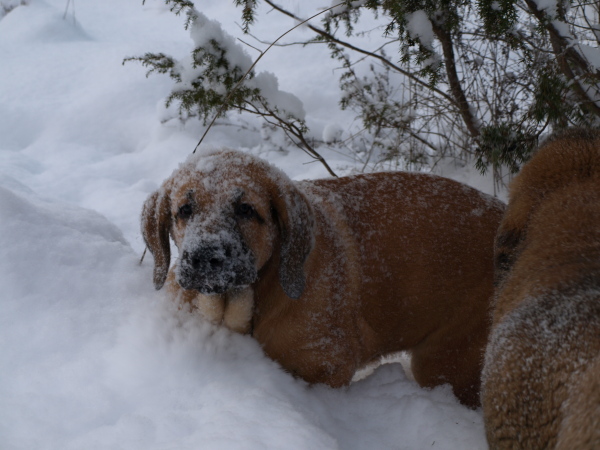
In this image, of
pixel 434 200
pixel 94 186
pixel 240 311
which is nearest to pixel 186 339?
pixel 240 311

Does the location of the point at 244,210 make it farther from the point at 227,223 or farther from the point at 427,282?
the point at 427,282

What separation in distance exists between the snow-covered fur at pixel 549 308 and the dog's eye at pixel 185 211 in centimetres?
148

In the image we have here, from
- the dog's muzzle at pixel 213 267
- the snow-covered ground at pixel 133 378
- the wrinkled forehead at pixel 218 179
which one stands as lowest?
the snow-covered ground at pixel 133 378

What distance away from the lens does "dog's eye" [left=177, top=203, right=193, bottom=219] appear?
2735 mm

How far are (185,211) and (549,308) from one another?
1.65 meters

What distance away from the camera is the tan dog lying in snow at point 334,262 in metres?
2.70

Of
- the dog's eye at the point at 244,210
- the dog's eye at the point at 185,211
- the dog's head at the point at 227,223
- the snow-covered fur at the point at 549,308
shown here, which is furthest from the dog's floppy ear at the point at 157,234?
the snow-covered fur at the point at 549,308

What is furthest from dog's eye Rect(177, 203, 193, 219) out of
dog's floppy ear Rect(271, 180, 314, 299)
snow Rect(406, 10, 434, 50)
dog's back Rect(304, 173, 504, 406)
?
snow Rect(406, 10, 434, 50)

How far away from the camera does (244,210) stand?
2729mm

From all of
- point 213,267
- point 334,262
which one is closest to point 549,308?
point 334,262

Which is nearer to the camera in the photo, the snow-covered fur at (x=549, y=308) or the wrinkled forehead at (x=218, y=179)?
the snow-covered fur at (x=549, y=308)

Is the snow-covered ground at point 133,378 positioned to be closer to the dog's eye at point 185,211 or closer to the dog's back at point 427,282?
the dog's back at point 427,282

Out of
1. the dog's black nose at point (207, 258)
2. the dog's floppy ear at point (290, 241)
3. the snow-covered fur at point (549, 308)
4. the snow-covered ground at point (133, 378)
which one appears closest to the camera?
the snow-covered fur at point (549, 308)

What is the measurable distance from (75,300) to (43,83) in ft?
21.5
